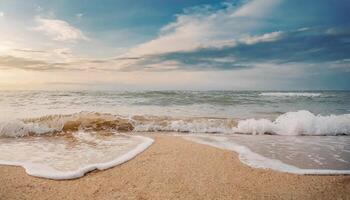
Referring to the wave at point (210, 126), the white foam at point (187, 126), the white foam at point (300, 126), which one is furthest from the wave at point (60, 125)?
the white foam at point (300, 126)

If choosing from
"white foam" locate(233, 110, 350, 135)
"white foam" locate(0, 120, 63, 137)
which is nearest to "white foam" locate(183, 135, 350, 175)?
"white foam" locate(233, 110, 350, 135)

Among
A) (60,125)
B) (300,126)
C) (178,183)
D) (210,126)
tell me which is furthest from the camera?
(210,126)

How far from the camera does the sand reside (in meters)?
3.49

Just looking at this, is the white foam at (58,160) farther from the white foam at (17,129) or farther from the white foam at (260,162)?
the white foam at (260,162)

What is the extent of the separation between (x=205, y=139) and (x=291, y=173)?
3.17 metres

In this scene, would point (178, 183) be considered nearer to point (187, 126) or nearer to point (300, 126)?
point (187, 126)

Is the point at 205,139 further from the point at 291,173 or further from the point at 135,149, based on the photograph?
the point at 291,173

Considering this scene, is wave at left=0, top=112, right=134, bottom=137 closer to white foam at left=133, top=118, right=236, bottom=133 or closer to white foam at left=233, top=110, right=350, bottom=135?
white foam at left=133, top=118, right=236, bottom=133

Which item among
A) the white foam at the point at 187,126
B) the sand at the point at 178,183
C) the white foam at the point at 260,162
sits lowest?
the sand at the point at 178,183

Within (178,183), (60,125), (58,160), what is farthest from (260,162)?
(60,125)

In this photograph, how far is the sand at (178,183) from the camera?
11.5 feet

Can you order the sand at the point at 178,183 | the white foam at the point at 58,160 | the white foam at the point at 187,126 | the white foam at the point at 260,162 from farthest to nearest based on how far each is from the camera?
the white foam at the point at 187,126
the white foam at the point at 260,162
the white foam at the point at 58,160
the sand at the point at 178,183

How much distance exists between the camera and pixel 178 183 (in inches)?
152

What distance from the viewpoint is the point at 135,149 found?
5844 millimetres
